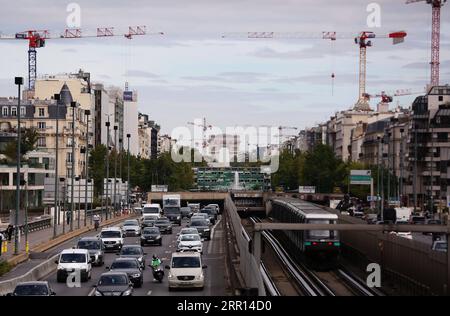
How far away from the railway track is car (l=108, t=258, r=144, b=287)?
7242 mm

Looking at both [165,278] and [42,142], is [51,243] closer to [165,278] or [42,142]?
[165,278]

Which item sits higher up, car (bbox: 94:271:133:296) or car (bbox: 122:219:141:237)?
car (bbox: 94:271:133:296)

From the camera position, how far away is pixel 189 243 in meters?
64.8

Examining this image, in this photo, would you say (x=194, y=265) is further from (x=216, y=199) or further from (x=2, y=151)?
(x=216, y=199)

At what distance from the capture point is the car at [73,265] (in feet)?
158

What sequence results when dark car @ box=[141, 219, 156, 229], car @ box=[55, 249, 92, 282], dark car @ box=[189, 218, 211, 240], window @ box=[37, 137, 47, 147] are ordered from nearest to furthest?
car @ box=[55, 249, 92, 282] → dark car @ box=[189, 218, 211, 240] → dark car @ box=[141, 219, 156, 229] → window @ box=[37, 137, 47, 147]

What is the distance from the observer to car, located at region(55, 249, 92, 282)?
48.3m

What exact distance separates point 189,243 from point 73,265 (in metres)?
16.8

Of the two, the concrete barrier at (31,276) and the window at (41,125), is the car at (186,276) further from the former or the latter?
the window at (41,125)

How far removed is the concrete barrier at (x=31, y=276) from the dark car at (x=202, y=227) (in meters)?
27.8

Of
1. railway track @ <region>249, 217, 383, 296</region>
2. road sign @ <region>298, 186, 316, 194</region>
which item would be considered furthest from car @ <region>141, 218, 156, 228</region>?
road sign @ <region>298, 186, 316, 194</region>

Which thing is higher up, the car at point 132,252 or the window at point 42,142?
the window at point 42,142

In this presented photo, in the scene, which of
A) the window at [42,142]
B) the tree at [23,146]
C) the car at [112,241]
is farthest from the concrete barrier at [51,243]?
the window at [42,142]

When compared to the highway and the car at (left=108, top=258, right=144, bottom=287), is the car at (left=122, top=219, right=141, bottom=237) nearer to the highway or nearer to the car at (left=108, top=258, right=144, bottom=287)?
the highway
